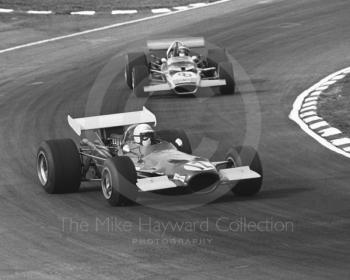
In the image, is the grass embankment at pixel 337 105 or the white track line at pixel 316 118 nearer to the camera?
the white track line at pixel 316 118

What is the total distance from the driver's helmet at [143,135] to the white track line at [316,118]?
4656mm

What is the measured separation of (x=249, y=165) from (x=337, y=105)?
913 cm

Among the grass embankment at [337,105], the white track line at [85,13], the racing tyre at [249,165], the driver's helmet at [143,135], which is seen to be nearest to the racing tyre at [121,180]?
the driver's helmet at [143,135]

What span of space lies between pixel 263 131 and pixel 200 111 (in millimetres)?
3077

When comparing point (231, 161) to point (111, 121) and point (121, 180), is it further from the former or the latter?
point (111, 121)

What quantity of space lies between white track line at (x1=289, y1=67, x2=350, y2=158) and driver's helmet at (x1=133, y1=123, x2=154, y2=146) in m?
4.66

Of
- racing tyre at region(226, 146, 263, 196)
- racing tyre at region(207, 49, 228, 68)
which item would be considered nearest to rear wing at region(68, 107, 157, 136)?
racing tyre at region(226, 146, 263, 196)

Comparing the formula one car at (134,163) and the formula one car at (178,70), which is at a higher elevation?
the formula one car at (134,163)

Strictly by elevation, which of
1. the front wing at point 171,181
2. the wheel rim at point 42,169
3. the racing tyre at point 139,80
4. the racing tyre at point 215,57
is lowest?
the racing tyre at point 139,80

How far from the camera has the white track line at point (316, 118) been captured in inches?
864

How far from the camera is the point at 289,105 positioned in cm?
2669

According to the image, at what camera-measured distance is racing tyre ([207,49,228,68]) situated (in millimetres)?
29558

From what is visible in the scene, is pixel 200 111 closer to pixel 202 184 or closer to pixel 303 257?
pixel 202 184

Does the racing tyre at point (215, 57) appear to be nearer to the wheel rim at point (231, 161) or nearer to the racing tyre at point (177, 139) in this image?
the racing tyre at point (177, 139)
